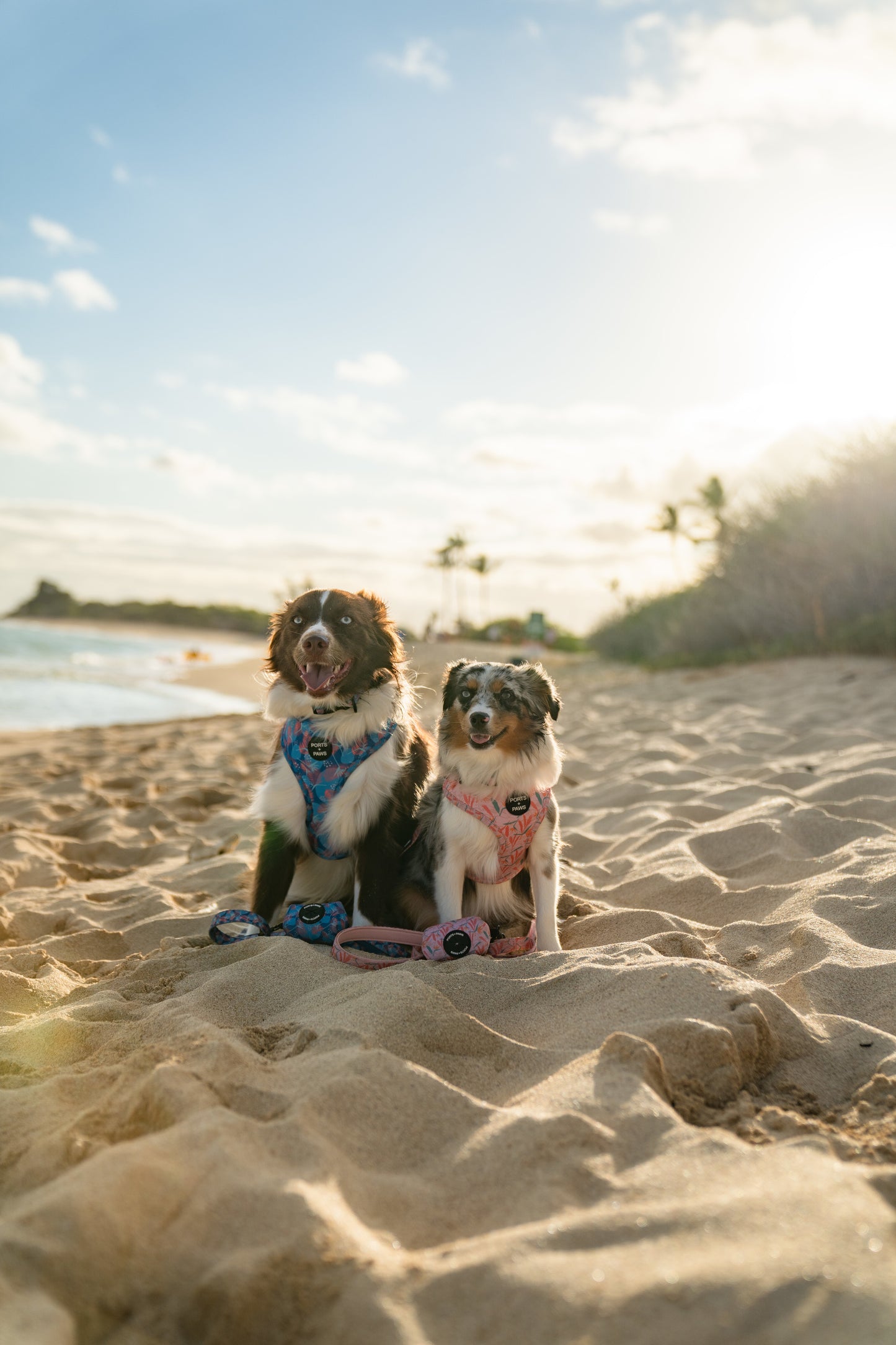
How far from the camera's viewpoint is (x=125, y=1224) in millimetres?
1678

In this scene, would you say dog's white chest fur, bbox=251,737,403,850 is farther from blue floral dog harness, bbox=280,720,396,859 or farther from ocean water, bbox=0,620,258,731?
ocean water, bbox=0,620,258,731

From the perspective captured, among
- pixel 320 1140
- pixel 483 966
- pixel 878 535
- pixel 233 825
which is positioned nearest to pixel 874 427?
pixel 878 535

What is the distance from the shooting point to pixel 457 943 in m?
3.44

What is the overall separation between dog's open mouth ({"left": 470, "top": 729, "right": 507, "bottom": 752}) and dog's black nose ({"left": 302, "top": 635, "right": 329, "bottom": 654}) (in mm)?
749

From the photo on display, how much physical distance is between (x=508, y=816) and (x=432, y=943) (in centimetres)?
61

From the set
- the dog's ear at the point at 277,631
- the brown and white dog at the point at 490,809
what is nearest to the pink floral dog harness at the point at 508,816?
the brown and white dog at the point at 490,809

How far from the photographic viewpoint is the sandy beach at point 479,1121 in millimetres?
1509

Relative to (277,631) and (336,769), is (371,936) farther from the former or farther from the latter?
(277,631)

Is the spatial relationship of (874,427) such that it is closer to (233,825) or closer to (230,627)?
(233,825)

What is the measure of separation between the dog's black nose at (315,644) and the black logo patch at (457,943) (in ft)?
4.29

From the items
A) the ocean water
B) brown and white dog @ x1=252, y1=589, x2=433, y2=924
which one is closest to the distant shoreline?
the ocean water

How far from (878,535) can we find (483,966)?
13.3m

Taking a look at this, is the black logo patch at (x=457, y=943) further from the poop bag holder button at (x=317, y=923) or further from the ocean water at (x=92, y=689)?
the ocean water at (x=92, y=689)

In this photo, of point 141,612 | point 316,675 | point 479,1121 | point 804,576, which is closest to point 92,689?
point 804,576
